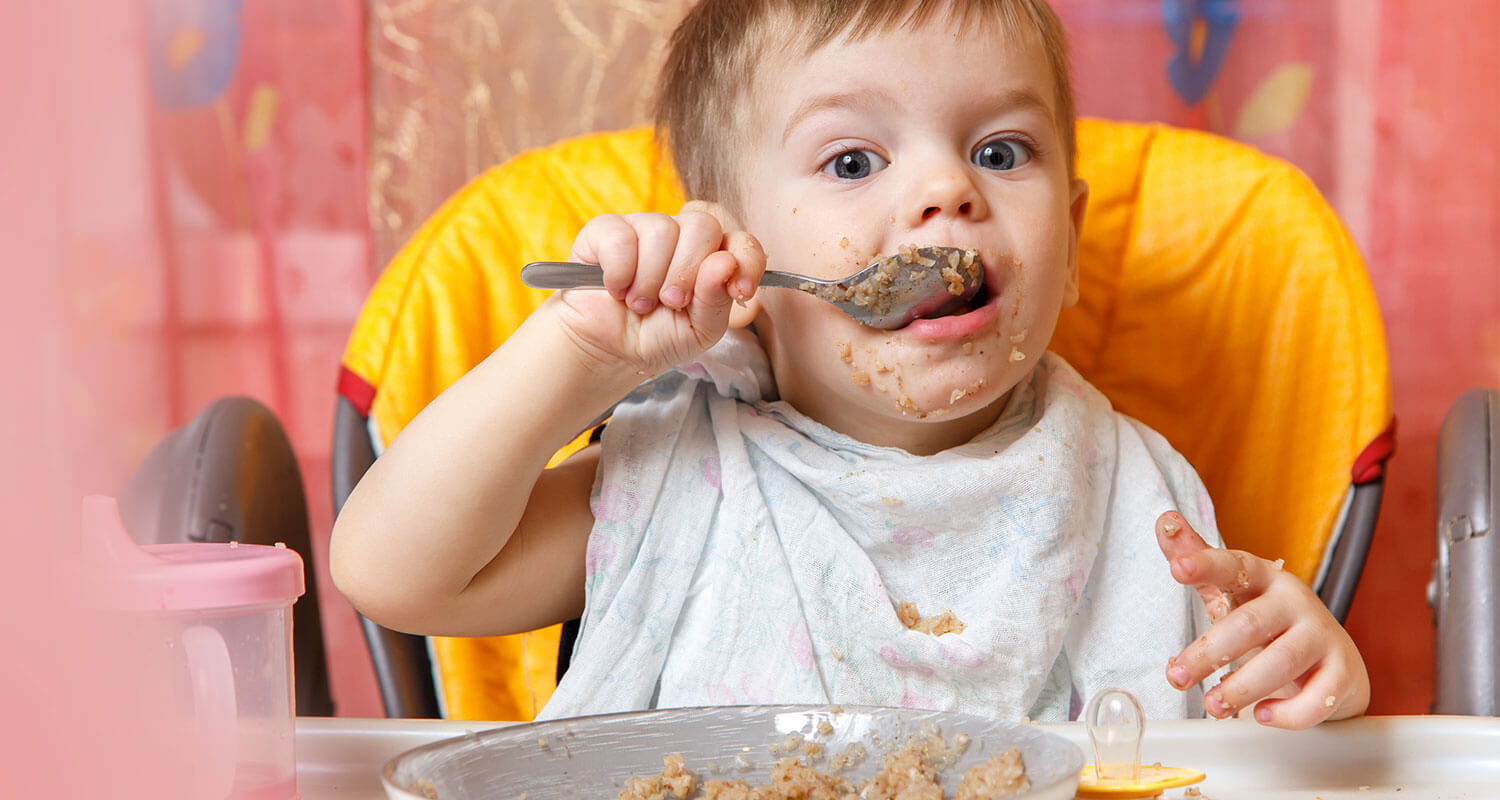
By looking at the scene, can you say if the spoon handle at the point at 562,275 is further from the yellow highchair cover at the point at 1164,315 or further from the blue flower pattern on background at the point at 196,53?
the blue flower pattern on background at the point at 196,53

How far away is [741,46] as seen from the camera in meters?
0.93

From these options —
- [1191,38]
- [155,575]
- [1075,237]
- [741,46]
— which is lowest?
[155,575]

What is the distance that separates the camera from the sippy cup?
502mm

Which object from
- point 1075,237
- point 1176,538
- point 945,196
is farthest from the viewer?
point 1075,237

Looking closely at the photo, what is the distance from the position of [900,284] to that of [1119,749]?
13.2 inches

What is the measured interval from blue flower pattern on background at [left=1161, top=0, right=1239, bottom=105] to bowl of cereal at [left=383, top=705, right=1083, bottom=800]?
1.29m

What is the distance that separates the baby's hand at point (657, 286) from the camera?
0.71m

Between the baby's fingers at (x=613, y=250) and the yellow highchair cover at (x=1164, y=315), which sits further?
the yellow highchair cover at (x=1164, y=315)

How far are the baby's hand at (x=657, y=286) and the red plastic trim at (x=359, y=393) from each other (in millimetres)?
373

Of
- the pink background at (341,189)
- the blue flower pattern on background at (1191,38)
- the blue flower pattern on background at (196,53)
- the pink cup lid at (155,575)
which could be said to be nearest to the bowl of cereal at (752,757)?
A: the pink cup lid at (155,575)

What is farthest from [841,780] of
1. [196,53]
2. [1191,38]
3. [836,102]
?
[196,53]

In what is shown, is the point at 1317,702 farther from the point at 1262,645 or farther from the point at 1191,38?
the point at 1191,38

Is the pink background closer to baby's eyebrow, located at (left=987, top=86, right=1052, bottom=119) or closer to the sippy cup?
baby's eyebrow, located at (left=987, top=86, right=1052, bottom=119)

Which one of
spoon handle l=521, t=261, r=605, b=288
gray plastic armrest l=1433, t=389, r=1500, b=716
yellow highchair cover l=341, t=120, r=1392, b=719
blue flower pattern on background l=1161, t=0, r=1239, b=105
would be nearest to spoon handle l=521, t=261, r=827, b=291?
spoon handle l=521, t=261, r=605, b=288
